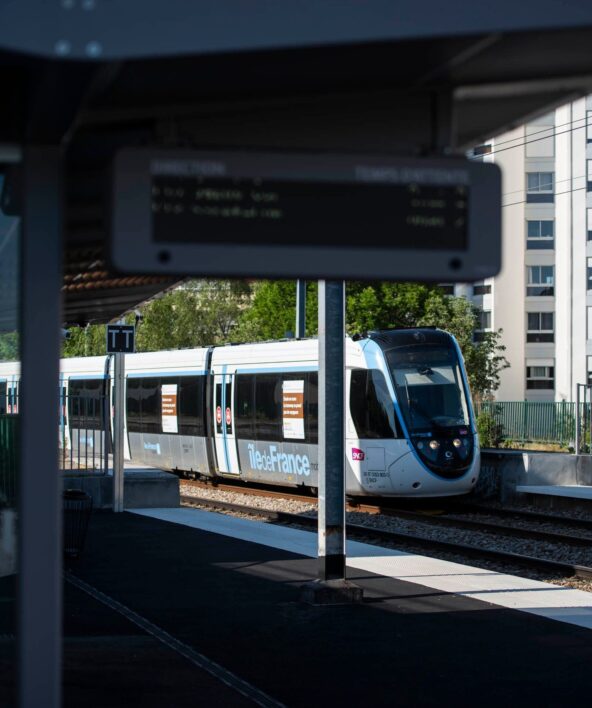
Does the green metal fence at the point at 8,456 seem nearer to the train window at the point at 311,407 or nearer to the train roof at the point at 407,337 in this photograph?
the train roof at the point at 407,337

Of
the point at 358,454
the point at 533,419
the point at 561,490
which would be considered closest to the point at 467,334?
the point at 533,419

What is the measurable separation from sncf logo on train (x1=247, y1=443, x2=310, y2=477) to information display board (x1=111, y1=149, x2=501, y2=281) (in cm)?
1862

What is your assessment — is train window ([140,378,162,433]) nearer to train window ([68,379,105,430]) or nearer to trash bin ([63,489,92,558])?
train window ([68,379,105,430])

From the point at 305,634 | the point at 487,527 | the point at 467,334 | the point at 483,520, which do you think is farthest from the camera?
the point at 467,334

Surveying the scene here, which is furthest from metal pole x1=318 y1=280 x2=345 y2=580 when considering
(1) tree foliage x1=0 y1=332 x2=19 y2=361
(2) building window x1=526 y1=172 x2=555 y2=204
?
(2) building window x1=526 y1=172 x2=555 y2=204

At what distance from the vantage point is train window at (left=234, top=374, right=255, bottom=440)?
81.8 feet

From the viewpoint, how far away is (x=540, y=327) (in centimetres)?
7000

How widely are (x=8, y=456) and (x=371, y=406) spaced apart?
11662 millimetres

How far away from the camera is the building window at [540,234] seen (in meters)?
69.4

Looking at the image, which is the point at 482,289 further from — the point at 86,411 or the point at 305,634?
the point at 305,634

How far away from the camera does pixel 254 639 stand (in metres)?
9.44

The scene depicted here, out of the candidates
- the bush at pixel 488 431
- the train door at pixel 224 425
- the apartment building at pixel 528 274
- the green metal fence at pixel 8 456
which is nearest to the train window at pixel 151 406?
the train door at pixel 224 425

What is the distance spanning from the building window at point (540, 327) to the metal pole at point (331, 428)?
59988mm

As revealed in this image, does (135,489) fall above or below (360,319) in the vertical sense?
below
